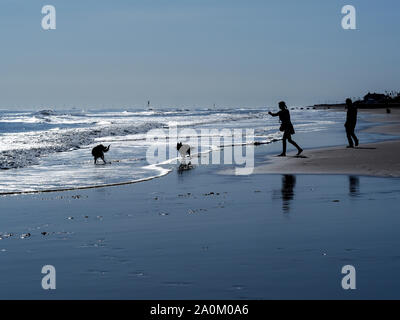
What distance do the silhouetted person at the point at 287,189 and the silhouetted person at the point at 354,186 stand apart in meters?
1.17

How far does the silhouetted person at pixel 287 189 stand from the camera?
1062 cm

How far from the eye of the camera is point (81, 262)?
6906mm

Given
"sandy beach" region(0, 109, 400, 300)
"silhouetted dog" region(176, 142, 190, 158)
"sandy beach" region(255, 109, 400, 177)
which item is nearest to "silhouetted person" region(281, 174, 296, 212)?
"sandy beach" region(0, 109, 400, 300)

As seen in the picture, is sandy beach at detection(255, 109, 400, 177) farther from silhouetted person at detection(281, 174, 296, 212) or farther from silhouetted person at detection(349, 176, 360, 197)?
silhouetted person at detection(281, 174, 296, 212)

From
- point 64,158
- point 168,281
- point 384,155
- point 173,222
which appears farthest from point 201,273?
point 64,158

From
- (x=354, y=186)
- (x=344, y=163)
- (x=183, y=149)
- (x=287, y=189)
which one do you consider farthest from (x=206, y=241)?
(x=183, y=149)

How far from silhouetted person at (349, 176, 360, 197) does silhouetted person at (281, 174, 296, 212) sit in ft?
3.83

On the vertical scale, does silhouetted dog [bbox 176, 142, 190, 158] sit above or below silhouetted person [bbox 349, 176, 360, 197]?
above

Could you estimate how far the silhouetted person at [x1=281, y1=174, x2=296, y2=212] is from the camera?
10.6m

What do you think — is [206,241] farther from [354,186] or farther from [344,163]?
[344,163]

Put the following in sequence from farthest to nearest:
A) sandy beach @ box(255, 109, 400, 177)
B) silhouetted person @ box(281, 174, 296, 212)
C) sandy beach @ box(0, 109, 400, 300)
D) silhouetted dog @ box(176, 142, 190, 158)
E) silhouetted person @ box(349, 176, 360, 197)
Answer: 1. silhouetted dog @ box(176, 142, 190, 158)
2. sandy beach @ box(255, 109, 400, 177)
3. silhouetted person @ box(349, 176, 360, 197)
4. silhouetted person @ box(281, 174, 296, 212)
5. sandy beach @ box(0, 109, 400, 300)

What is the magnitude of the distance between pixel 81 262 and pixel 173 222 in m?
2.63

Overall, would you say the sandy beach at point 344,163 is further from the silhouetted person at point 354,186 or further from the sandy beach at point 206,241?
the sandy beach at point 206,241
